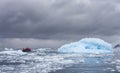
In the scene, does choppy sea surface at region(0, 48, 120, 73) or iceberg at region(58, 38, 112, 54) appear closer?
choppy sea surface at region(0, 48, 120, 73)

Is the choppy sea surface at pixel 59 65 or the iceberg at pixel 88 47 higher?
the iceberg at pixel 88 47

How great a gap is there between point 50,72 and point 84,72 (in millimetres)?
2751

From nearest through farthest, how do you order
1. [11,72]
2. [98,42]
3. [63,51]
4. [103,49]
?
[11,72] < [98,42] < [103,49] < [63,51]

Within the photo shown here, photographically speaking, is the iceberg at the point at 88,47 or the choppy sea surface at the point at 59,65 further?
the iceberg at the point at 88,47

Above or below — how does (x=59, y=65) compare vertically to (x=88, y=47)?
below

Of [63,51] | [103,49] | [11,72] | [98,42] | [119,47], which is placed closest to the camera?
[11,72]

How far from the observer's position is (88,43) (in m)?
57.3

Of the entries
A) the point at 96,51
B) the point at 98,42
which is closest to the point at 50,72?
the point at 98,42

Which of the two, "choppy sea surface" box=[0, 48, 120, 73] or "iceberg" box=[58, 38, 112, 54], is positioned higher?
"iceberg" box=[58, 38, 112, 54]

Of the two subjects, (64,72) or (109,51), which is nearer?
(64,72)

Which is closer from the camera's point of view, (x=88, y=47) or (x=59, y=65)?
(x=59, y=65)

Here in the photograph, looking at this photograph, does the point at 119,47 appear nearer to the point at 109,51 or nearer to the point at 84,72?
the point at 109,51

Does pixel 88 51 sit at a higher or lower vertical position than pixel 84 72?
higher

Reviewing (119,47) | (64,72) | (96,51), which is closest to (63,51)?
(96,51)
